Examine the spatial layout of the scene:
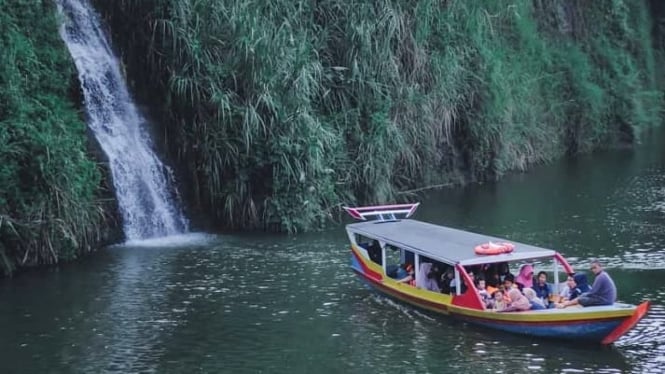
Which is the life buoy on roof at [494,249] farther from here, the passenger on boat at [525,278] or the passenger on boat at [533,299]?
the passenger on boat at [533,299]

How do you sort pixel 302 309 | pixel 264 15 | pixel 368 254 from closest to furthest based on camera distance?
pixel 302 309 < pixel 368 254 < pixel 264 15

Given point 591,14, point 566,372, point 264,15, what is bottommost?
point 566,372

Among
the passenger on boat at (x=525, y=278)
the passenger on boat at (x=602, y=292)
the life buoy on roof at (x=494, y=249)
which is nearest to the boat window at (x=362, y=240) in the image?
the life buoy on roof at (x=494, y=249)

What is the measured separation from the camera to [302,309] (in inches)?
798

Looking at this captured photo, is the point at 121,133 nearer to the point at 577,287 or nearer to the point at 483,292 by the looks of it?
the point at 483,292

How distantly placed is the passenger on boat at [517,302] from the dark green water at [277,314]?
483 mm

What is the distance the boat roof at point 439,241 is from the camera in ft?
62.8

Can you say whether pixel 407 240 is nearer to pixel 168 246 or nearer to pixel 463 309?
pixel 463 309

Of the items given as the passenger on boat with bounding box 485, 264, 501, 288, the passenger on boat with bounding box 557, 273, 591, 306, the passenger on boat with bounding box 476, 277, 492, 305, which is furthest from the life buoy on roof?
the passenger on boat with bounding box 557, 273, 591, 306

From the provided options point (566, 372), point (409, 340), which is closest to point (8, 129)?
point (409, 340)

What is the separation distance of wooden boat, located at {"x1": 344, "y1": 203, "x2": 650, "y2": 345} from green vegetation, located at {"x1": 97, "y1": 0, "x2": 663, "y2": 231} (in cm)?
504

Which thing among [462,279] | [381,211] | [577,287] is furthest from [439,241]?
[381,211]

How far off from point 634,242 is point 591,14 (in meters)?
30.8

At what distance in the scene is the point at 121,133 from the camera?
2808 centimetres
